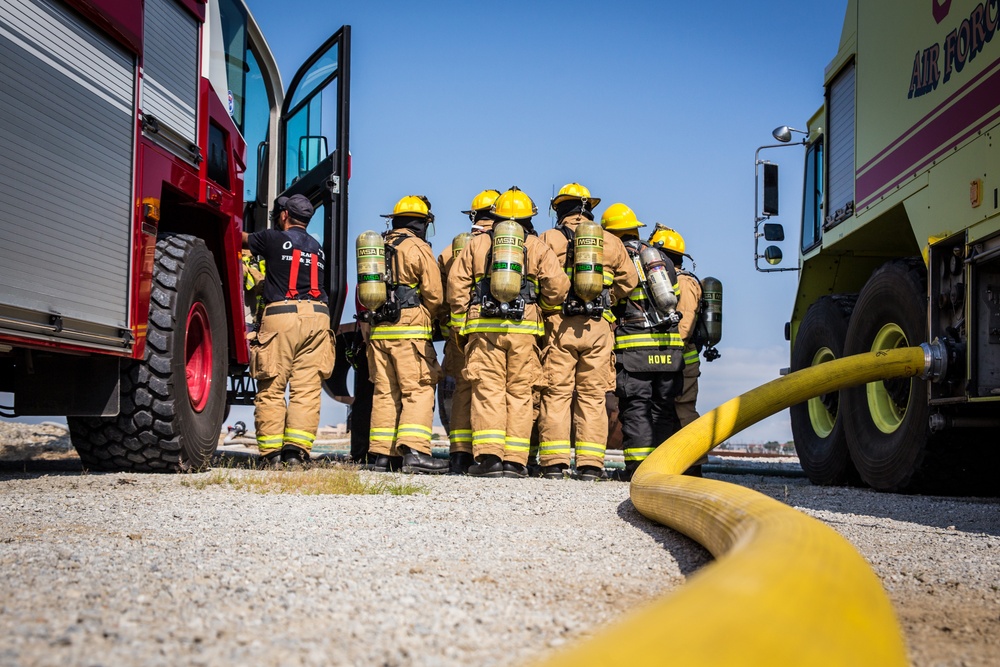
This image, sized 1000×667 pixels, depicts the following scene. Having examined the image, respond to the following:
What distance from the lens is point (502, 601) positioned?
255 centimetres

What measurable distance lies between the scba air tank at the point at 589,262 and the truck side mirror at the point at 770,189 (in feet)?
4.60

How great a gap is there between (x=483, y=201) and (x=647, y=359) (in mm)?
1934

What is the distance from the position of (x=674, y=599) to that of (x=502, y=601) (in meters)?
0.97

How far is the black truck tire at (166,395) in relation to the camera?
5816mm

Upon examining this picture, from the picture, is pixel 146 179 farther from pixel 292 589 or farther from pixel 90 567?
pixel 292 589

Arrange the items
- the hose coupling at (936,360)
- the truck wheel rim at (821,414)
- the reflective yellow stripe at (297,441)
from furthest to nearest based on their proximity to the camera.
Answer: the truck wheel rim at (821,414) → the reflective yellow stripe at (297,441) → the hose coupling at (936,360)

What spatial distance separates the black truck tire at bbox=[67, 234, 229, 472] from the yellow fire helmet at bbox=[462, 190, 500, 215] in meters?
2.39

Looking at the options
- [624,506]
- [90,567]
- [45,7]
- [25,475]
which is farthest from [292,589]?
[25,475]

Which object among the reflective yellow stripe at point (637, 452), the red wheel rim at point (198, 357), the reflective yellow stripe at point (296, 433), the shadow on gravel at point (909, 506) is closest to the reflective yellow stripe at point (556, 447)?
the reflective yellow stripe at point (637, 452)

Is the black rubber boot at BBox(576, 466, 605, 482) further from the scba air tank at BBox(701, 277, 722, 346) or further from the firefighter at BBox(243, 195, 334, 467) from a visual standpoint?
the firefighter at BBox(243, 195, 334, 467)

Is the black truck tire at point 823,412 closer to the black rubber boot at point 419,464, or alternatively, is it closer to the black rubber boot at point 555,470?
the black rubber boot at point 555,470

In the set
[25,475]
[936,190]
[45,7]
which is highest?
[45,7]

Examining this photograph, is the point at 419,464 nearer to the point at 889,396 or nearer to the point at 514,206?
the point at 514,206

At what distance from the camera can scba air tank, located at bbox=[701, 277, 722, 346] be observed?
866cm
